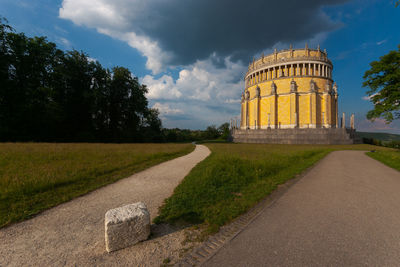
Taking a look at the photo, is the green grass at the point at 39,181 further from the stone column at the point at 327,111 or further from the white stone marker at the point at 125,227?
the stone column at the point at 327,111

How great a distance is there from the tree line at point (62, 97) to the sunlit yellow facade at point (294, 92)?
31.5 m

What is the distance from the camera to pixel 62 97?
2600cm

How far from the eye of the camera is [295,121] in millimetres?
38562

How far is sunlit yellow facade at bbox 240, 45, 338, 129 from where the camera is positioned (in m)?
39.5

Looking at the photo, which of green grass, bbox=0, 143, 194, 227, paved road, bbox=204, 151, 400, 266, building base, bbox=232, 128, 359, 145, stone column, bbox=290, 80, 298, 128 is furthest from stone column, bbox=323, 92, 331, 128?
green grass, bbox=0, 143, 194, 227

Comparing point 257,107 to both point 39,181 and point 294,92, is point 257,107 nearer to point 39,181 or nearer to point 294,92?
point 294,92

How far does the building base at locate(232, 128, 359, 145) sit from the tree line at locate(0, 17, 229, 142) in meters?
25.1

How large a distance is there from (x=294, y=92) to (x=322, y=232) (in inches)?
1755

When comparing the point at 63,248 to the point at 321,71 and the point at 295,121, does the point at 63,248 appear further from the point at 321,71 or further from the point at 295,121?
the point at 321,71

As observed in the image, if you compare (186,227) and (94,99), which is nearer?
(186,227)

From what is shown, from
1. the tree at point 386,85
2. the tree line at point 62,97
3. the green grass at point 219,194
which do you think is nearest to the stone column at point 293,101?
the tree at point 386,85

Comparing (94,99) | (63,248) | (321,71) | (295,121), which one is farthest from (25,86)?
(321,71)

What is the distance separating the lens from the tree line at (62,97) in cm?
2075

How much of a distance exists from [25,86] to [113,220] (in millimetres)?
31630
